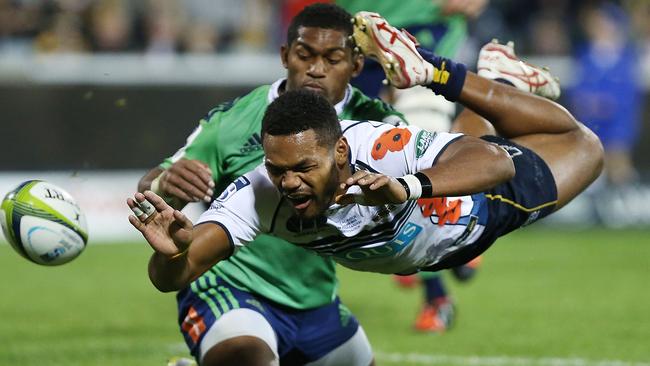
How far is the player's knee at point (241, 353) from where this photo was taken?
18.3 ft

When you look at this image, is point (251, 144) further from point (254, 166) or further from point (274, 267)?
point (274, 267)

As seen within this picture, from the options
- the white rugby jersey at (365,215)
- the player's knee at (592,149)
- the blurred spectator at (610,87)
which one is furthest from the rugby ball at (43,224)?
the blurred spectator at (610,87)

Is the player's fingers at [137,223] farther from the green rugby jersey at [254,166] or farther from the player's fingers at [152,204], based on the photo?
the green rugby jersey at [254,166]

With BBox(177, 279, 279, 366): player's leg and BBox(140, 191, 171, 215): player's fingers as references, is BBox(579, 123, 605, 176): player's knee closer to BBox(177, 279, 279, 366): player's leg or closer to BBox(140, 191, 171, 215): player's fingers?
BBox(177, 279, 279, 366): player's leg

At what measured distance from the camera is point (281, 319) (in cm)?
612

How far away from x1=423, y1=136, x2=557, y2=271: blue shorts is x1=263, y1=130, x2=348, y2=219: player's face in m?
1.01

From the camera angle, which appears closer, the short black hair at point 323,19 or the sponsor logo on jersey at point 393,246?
the sponsor logo on jersey at point 393,246

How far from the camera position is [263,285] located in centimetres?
614

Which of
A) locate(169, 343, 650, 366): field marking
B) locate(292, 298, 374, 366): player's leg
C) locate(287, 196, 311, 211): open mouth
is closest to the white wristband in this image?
locate(287, 196, 311, 211): open mouth

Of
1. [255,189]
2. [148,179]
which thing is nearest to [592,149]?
[255,189]

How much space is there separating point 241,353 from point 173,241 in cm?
99

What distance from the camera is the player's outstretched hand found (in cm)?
475

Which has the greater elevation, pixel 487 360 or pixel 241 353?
pixel 241 353

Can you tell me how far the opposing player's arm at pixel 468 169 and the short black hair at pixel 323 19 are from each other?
3.29ft
